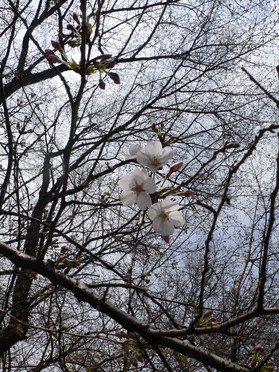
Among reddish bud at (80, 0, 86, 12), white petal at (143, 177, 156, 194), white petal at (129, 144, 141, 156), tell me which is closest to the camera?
reddish bud at (80, 0, 86, 12)

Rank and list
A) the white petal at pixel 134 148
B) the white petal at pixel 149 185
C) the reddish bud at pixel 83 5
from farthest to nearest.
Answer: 1. the white petal at pixel 134 148
2. the white petal at pixel 149 185
3. the reddish bud at pixel 83 5

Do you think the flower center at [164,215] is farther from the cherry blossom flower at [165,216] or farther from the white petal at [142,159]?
the white petal at [142,159]

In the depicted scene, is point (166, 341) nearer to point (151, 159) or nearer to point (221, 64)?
point (151, 159)

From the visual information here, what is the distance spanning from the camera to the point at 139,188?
1.16 m

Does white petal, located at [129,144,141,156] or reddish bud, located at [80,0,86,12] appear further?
white petal, located at [129,144,141,156]

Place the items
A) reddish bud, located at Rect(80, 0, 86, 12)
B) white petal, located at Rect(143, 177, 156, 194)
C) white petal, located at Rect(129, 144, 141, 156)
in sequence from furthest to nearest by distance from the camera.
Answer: white petal, located at Rect(129, 144, 141, 156)
white petal, located at Rect(143, 177, 156, 194)
reddish bud, located at Rect(80, 0, 86, 12)

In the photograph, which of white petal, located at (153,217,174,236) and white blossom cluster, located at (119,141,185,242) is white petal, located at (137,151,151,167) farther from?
white petal, located at (153,217,174,236)

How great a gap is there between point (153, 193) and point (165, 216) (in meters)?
0.09

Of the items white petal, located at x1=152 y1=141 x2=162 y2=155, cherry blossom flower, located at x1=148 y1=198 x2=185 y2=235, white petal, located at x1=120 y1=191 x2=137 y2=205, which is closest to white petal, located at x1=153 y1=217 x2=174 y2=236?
cherry blossom flower, located at x1=148 y1=198 x2=185 y2=235

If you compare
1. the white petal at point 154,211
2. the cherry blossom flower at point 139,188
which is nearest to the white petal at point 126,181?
the cherry blossom flower at point 139,188

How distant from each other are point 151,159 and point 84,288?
2.57 ft

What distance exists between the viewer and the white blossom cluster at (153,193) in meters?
1.15

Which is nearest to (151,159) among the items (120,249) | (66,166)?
(66,166)

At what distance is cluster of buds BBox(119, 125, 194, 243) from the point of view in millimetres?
1158
